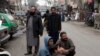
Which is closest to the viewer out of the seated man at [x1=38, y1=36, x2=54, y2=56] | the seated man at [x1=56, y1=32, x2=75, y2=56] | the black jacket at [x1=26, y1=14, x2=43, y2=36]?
the seated man at [x1=38, y1=36, x2=54, y2=56]

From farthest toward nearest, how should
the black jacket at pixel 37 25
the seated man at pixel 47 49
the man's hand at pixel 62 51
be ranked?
the black jacket at pixel 37 25, the seated man at pixel 47 49, the man's hand at pixel 62 51

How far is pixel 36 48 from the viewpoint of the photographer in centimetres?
1248

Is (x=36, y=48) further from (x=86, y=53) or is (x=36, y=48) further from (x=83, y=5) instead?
(x=83, y=5)

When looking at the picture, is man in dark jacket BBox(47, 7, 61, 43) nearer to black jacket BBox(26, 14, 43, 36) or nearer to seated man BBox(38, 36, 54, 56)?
black jacket BBox(26, 14, 43, 36)

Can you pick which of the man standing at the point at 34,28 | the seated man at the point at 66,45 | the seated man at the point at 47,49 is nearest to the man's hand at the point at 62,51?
the seated man at the point at 66,45

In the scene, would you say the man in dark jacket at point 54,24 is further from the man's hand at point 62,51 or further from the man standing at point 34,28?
the man's hand at point 62,51

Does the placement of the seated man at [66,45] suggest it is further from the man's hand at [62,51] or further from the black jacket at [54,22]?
the black jacket at [54,22]

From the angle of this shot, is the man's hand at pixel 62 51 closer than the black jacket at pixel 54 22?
Yes

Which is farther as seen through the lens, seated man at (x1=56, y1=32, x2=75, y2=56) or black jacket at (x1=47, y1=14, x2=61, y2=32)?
black jacket at (x1=47, y1=14, x2=61, y2=32)

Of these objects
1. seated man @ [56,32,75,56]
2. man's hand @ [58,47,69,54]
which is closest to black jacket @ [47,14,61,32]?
seated man @ [56,32,75,56]

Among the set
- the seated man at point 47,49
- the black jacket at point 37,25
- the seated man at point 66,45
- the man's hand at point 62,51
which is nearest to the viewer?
the man's hand at point 62,51

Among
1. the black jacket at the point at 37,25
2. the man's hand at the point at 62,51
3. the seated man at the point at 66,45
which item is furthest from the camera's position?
the black jacket at the point at 37,25

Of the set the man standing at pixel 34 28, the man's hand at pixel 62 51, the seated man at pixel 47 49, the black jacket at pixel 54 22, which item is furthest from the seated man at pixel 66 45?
the black jacket at pixel 54 22

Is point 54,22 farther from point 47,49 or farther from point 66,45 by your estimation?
point 47,49
